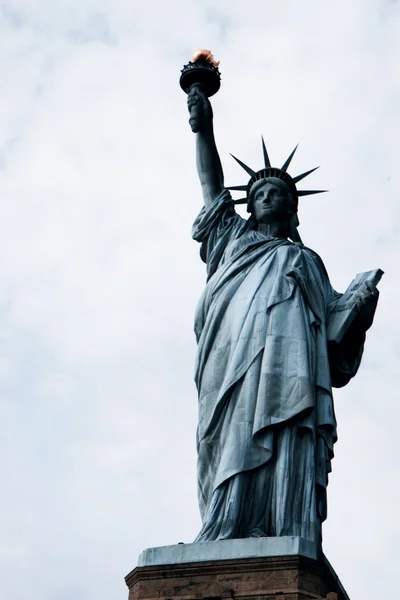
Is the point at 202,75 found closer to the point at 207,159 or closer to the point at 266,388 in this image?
the point at 207,159

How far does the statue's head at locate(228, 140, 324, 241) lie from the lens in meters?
19.2

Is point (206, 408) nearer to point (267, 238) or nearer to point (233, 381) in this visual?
point (233, 381)

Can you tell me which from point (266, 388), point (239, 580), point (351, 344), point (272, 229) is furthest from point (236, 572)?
point (272, 229)

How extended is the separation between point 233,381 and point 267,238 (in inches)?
106

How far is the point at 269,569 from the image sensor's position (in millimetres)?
15039

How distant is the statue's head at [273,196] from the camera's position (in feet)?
63.2

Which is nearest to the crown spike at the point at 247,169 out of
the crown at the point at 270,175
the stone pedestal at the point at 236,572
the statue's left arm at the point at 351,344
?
the crown at the point at 270,175

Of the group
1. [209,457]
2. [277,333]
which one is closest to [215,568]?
Result: [209,457]

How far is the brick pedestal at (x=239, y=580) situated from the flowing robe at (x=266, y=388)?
2.21 feet

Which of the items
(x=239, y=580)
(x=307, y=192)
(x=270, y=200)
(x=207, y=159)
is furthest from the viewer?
(x=307, y=192)

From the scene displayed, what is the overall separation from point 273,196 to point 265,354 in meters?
3.01

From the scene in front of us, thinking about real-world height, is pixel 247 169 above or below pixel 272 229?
above

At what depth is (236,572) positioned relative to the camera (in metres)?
15.1

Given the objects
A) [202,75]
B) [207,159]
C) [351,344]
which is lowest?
[351,344]
